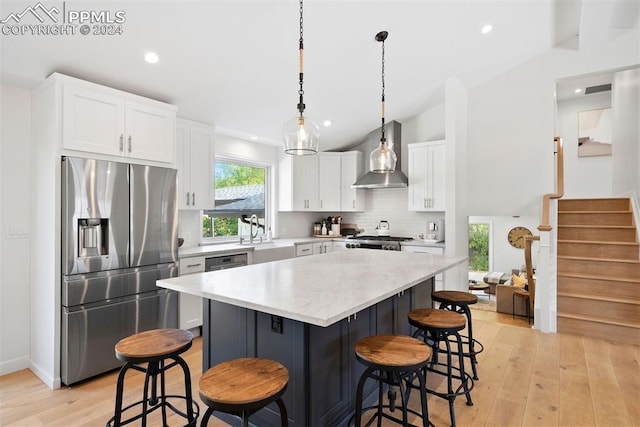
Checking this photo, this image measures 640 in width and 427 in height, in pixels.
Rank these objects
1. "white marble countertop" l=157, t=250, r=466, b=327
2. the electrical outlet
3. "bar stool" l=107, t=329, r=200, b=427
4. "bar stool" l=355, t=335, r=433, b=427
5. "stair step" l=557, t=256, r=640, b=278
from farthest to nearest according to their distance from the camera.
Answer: "stair step" l=557, t=256, r=640, b=278 < the electrical outlet < "bar stool" l=107, t=329, r=200, b=427 < "bar stool" l=355, t=335, r=433, b=427 < "white marble countertop" l=157, t=250, r=466, b=327

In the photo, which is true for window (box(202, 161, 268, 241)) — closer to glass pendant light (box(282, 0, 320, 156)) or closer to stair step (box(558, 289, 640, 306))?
glass pendant light (box(282, 0, 320, 156))

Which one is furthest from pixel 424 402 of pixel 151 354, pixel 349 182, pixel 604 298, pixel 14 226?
pixel 349 182

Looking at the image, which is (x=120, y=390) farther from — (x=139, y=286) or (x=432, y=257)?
(x=432, y=257)

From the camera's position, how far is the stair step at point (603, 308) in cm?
360

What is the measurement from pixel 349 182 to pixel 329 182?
34 centimetres

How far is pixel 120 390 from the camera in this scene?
1.68 m

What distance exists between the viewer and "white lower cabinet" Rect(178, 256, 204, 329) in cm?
336

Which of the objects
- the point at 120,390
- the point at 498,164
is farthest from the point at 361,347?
the point at 498,164

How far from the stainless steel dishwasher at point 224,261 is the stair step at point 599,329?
3.69m

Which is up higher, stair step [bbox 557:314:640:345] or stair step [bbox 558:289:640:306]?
A: stair step [bbox 558:289:640:306]

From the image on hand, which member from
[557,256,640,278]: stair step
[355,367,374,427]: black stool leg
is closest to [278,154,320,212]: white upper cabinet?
[557,256,640,278]: stair step

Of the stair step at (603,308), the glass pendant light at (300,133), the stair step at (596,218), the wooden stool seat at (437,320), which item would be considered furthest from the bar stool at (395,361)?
the stair step at (596,218)

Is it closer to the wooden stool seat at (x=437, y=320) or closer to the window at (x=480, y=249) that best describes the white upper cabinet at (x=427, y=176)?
the window at (x=480, y=249)

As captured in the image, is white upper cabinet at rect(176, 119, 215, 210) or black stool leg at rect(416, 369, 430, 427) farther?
white upper cabinet at rect(176, 119, 215, 210)
